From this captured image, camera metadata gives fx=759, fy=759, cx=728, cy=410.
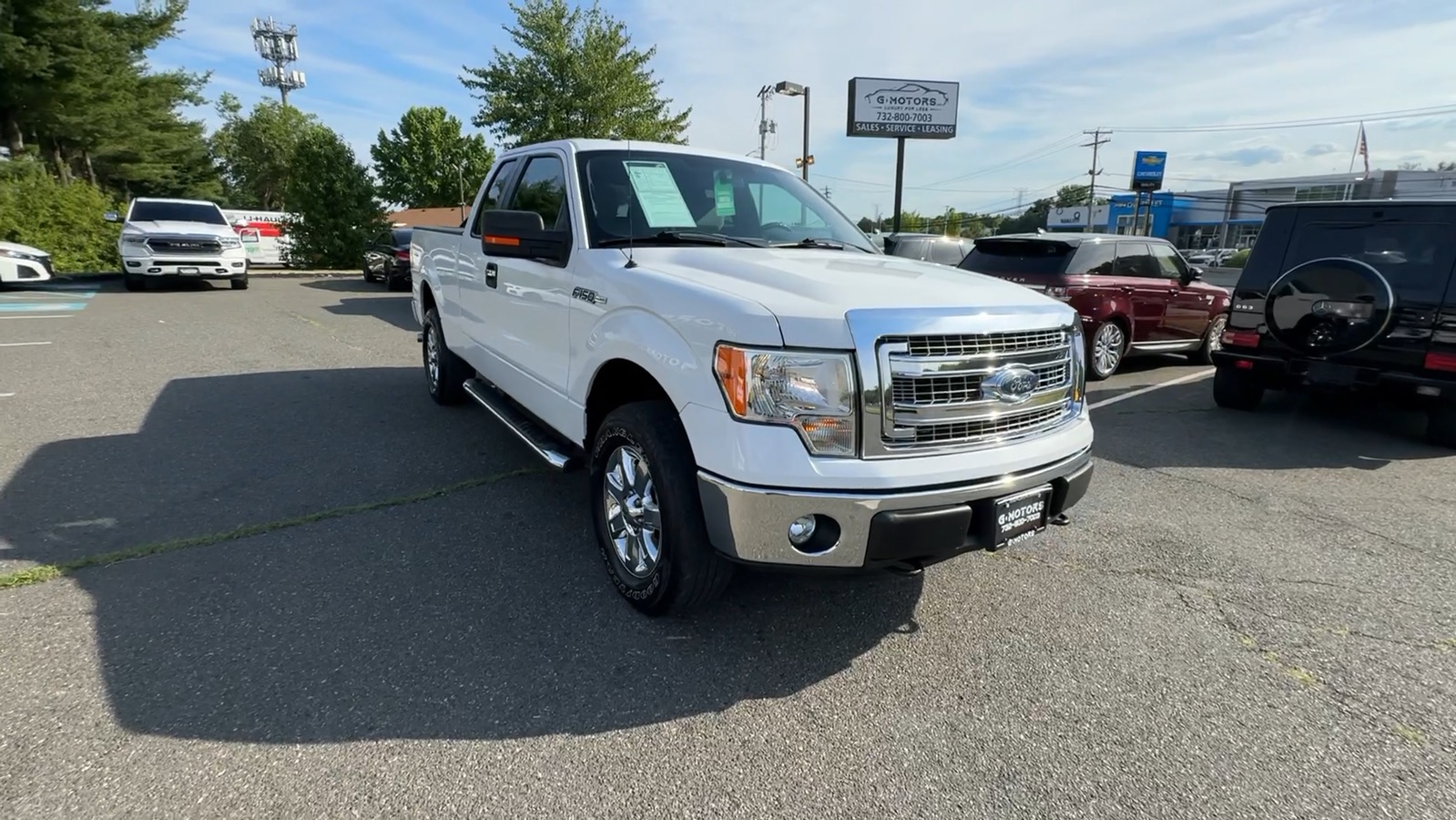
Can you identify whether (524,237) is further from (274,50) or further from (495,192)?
(274,50)

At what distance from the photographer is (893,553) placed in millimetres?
2479

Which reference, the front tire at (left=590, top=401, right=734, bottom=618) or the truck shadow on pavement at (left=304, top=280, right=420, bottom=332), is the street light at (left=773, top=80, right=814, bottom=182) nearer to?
the truck shadow on pavement at (left=304, top=280, right=420, bottom=332)

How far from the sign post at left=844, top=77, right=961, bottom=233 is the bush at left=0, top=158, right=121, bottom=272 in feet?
70.2

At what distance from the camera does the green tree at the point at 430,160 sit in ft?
123

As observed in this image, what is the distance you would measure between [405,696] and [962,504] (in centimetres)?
199

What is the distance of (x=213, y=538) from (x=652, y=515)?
241 cm

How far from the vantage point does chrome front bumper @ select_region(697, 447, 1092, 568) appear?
2.44 metres

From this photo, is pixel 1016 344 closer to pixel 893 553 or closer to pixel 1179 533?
pixel 893 553

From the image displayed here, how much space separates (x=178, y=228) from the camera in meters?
15.6

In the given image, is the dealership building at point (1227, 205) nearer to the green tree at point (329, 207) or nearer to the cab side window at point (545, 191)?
the green tree at point (329, 207)

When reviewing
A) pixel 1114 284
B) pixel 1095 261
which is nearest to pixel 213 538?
pixel 1095 261

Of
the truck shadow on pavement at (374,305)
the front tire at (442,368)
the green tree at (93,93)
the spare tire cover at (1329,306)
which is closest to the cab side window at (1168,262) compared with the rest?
the spare tire cover at (1329,306)

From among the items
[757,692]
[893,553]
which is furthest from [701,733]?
[893,553]

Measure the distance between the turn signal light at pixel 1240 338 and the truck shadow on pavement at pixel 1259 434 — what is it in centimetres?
71
